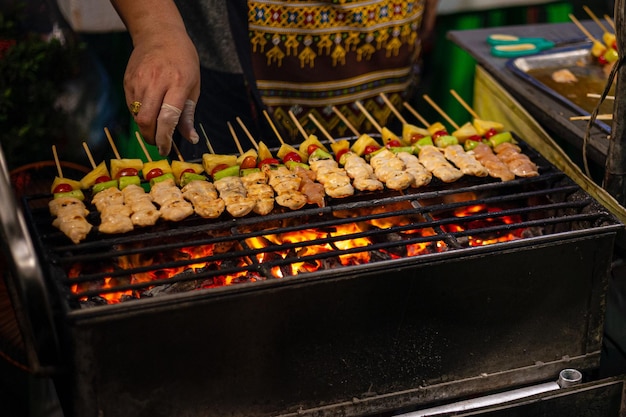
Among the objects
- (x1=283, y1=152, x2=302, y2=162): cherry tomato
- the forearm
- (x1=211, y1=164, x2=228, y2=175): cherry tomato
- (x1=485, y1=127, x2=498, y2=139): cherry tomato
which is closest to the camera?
the forearm

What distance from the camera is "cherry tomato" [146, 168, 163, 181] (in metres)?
3.47

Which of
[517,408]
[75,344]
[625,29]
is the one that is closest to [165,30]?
[75,344]

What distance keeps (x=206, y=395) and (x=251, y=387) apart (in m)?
0.17

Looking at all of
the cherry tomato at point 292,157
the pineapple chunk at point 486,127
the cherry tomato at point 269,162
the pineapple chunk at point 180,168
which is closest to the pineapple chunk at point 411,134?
the pineapple chunk at point 486,127

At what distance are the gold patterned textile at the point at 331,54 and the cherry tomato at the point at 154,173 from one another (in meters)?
1.20

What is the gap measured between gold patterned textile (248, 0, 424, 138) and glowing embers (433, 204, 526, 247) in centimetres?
147

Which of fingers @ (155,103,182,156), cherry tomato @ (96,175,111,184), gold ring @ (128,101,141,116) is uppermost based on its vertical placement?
gold ring @ (128,101,141,116)

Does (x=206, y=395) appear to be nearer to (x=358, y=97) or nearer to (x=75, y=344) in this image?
(x=75, y=344)

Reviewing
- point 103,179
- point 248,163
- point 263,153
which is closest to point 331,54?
point 263,153

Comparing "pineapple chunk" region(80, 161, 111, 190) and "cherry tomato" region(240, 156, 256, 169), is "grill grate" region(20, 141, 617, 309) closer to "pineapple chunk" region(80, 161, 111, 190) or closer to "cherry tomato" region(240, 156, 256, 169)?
"pineapple chunk" region(80, 161, 111, 190)

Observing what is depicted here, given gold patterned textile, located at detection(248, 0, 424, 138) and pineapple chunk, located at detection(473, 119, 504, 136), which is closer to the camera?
pineapple chunk, located at detection(473, 119, 504, 136)

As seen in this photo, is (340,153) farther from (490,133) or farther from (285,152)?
(490,133)

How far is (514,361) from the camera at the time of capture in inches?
120

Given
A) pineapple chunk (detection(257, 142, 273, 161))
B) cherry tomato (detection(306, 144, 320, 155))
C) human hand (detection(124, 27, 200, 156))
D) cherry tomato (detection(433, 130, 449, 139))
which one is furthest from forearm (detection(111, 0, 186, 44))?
cherry tomato (detection(433, 130, 449, 139))
